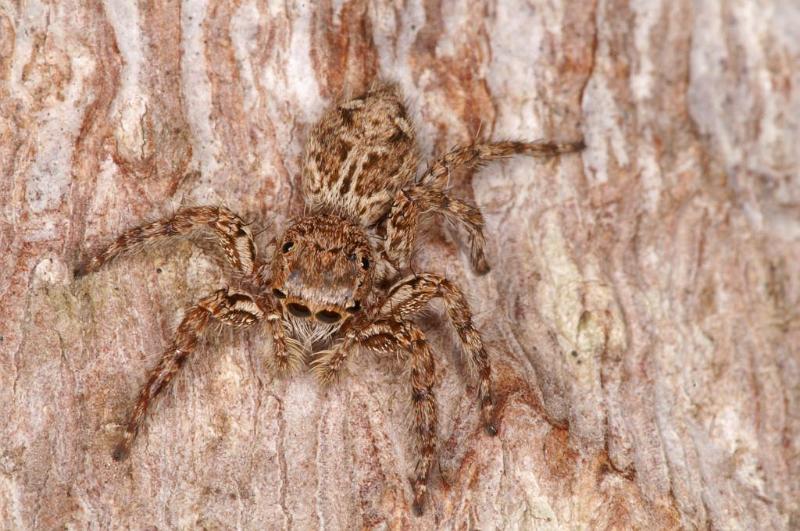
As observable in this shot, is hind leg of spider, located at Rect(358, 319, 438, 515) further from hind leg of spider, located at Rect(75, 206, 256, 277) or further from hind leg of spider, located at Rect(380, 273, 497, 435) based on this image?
hind leg of spider, located at Rect(75, 206, 256, 277)

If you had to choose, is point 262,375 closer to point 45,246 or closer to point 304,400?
point 304,400

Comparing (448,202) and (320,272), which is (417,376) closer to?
(320,272)

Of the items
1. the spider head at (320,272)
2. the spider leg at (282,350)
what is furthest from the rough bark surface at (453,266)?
the spider head at (320,272)

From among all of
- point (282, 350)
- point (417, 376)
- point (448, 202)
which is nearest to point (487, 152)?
point (448, 202)

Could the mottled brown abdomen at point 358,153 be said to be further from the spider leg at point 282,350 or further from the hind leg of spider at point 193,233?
the spider leg at point 282,350

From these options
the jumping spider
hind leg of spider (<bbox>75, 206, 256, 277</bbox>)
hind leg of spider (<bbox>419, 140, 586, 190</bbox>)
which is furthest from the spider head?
hind leg of spider (<bbox>419, 140, 586, 190</bbox>)

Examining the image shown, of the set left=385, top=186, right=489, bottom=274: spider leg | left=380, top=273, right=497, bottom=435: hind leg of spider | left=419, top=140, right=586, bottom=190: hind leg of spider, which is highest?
left=419, top=140, right=586, bottom=190: hind leg of spider

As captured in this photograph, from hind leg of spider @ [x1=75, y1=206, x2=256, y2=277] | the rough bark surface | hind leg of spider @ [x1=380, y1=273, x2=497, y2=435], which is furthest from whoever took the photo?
hind leg of spider @ [x1=75, y1=206, x2=256, y2=277]

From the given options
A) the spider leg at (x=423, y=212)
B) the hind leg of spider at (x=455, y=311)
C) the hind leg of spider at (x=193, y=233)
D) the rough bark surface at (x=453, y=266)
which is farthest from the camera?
the spider leg at (x=423, y=212)
